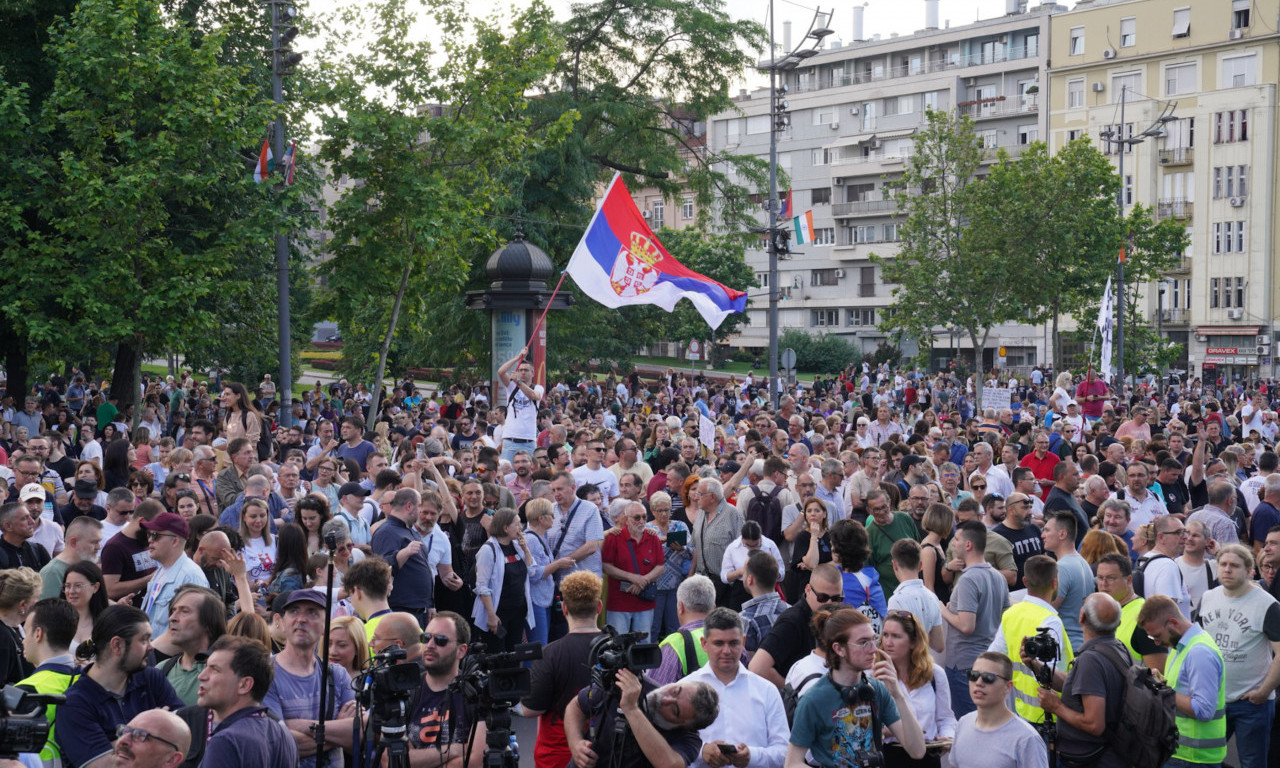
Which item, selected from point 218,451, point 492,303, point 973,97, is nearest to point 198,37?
point 492,303

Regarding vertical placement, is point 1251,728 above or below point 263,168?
below

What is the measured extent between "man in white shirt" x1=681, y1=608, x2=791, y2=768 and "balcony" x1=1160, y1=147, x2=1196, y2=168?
224 feet

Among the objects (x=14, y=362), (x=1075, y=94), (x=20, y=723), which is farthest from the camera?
(x=1075, y=94)

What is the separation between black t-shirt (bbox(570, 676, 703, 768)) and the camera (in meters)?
5.22

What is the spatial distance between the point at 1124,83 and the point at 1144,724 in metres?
69.8

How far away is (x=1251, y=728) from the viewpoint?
796 centimetres

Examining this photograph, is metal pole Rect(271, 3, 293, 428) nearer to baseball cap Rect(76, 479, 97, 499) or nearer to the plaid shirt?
baseball cap Rect(76, 479, 97, 499)

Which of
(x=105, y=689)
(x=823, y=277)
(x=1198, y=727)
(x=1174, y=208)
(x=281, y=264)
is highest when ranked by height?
(x=1174, y=208)

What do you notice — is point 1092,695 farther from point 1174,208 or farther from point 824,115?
point 824,115

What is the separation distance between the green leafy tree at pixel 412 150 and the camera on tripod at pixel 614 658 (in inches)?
658

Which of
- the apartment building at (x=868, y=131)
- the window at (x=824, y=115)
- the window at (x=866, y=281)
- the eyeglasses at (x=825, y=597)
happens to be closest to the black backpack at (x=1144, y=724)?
the eyeglasses at (x=825, y=597)

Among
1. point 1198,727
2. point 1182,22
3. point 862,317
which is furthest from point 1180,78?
point 1198,727

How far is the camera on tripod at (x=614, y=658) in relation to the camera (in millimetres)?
4906

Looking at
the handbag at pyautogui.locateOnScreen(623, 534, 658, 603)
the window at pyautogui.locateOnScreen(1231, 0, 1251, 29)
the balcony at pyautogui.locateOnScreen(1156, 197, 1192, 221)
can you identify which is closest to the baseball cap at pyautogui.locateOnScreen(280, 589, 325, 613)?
the handbag at pyautogui.locateOnScreen(623, 534, 658, 603)
